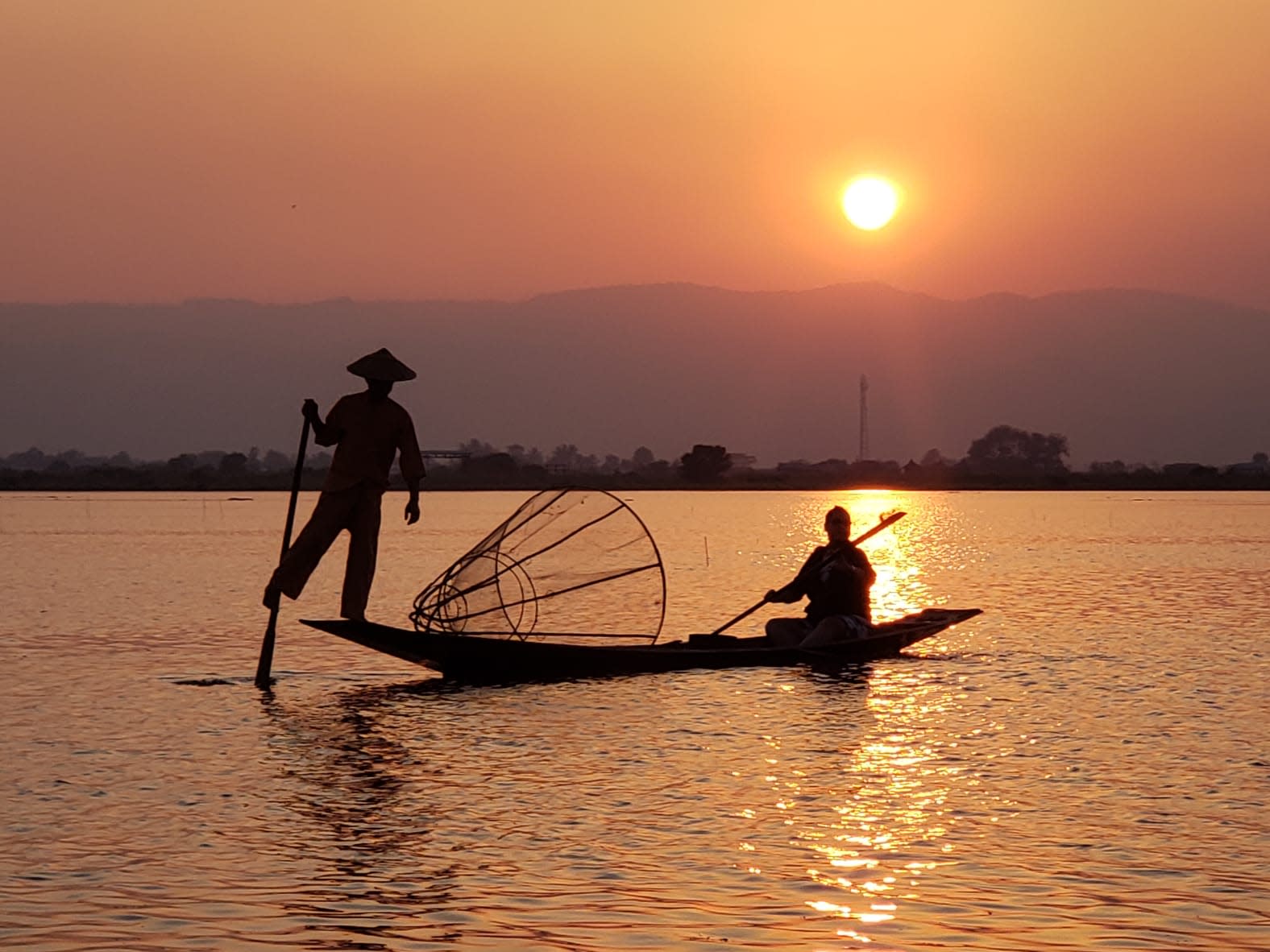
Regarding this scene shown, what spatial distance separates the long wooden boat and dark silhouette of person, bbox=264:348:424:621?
0.60 m

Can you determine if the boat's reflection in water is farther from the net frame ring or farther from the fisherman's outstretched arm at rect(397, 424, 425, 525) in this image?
the fisherman's outstretched arm at rect(397, 424, 425, 525)

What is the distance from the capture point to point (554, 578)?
19047 mm

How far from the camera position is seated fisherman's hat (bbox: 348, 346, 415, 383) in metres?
16.8

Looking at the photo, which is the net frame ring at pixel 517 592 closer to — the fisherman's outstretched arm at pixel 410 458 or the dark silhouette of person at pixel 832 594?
the fisherman's outstretched arm at pixel 410 458

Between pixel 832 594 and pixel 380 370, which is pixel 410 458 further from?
pixel 832 594

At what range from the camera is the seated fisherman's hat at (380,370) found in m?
16.8

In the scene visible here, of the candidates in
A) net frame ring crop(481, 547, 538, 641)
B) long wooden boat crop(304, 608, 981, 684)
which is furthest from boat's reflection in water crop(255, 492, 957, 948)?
net frame ring crop(481, 547, 538, 641)

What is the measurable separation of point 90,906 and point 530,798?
349cm

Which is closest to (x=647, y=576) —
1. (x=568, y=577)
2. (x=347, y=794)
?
(x=568, y=577)

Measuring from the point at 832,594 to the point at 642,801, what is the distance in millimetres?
8281

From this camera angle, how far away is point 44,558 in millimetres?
54250

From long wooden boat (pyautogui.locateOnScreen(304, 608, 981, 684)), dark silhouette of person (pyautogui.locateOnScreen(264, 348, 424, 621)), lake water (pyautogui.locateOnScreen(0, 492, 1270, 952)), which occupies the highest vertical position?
dark silhouette of person (pyautogui.locateOnScreen(264, 348, 424, 621))

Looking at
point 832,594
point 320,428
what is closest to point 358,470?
point 320,428

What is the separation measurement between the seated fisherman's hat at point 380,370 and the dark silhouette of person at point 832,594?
446 cm
